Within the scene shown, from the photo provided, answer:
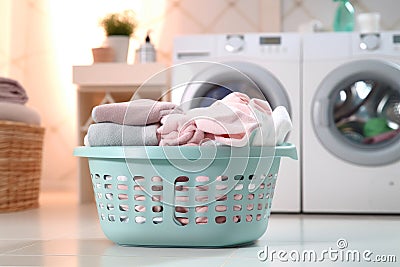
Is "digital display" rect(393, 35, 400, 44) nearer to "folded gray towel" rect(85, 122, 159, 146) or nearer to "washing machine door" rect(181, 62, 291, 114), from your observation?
"washing machine door" rect(181, 62, 291, 114)

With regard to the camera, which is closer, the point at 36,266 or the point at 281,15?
the point at 36,266

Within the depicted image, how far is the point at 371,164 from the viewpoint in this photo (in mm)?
2789

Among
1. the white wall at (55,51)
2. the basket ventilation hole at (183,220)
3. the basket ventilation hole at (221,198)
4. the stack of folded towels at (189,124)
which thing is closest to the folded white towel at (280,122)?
the stack of folded towels at (189,124)

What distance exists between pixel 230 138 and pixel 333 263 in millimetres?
374

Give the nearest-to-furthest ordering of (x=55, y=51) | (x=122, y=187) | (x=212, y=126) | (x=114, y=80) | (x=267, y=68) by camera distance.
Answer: (x=212, y=126)
(x=122, y=187)
(x=267, y=68)
(x=114, y=80)
(x=55, y=51)

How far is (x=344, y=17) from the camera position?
10.6 feet

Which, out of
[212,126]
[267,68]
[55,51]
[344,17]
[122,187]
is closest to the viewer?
[212,126]

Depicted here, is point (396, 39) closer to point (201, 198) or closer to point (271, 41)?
point (271, 41)

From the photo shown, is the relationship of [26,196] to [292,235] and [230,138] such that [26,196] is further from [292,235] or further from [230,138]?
[230,138]

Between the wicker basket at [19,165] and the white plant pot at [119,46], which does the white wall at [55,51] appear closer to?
the white plant pot at [119,46]

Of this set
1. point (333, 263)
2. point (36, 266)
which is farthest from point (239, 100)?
point (36, 266)

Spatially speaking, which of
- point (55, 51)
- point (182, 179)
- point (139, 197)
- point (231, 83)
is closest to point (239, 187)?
point (182, 179)

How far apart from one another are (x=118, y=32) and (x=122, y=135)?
1.74m

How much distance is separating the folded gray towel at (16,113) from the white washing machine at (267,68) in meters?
0.65
